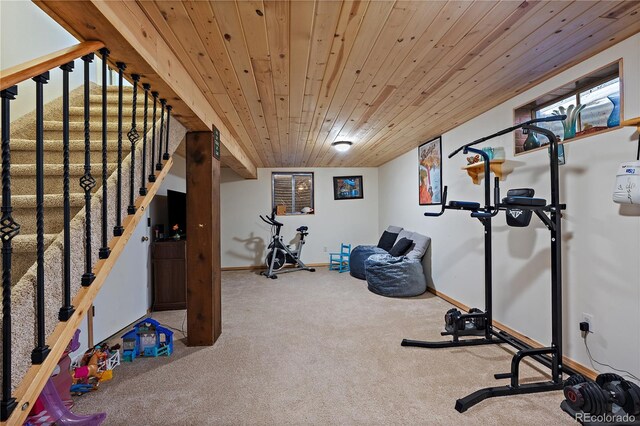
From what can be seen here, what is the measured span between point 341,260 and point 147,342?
3.88 meters

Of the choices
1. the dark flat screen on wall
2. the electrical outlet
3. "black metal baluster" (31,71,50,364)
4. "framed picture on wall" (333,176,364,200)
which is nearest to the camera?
"black metal baluster" (31,71,50,364)

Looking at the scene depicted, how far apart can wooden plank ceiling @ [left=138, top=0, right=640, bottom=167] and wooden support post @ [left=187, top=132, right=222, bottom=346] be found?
0.46 m

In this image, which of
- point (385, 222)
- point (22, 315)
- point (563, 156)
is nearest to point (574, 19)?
point (563, 156)

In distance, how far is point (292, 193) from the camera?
6215mm

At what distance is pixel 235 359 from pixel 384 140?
3197mm

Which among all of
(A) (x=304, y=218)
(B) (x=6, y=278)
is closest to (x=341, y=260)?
(A) (x=304, y=218)

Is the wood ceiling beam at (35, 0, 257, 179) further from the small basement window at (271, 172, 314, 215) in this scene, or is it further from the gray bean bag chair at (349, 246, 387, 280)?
the small basement window at (271, 172, 314, 215)

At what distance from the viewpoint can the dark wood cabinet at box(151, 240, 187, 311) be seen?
348 cm

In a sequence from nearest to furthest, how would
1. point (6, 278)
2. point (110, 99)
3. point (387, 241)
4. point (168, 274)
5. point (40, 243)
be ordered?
point (6, 278), point (40, 243), point (110, 99), point (168, 274), point (387, 241)

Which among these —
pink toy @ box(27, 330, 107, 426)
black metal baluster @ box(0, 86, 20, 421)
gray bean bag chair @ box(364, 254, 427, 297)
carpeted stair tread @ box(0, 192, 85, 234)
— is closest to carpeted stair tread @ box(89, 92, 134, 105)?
carpeted stair tread @ box(0, 192, 85, 234)

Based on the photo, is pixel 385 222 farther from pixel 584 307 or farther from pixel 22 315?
pixel 22 315

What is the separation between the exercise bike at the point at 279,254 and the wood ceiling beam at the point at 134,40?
3.59 metres

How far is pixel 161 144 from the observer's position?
6.23 ft
